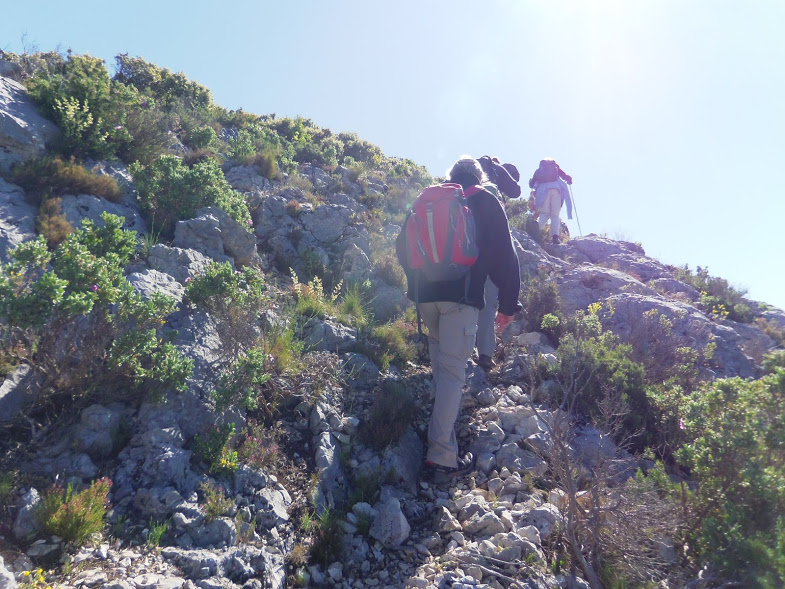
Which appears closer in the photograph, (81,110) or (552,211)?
(81,110)

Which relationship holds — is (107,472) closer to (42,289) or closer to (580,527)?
(42,289)

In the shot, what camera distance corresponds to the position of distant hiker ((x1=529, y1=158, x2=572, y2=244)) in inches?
455

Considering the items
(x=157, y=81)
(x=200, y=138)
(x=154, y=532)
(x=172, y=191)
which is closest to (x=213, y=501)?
(x=154, y=532)

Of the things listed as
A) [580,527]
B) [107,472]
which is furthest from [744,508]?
[107,472]

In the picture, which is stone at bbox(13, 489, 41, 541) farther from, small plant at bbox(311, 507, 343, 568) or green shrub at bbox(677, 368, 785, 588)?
green shrub at bbox(677, 368, 785, 588)

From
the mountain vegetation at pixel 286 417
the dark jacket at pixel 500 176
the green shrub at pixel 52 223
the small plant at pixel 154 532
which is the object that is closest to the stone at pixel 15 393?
the mountain vegetation at pixel 286 417

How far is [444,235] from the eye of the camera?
4602mm

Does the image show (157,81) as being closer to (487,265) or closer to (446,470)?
(487,265)

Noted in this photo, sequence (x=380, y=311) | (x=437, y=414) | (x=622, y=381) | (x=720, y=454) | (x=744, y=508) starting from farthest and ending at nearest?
(x=380, y=311) → (x=622, y=381) → (x=437, y=414) → (x=720, y=454) → (x=744, y=508)

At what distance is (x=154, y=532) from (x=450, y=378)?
107 inches

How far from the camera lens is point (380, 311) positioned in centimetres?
734

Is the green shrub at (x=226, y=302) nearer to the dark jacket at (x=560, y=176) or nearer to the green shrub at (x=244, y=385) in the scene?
the green shrub at (x=244, y=385)

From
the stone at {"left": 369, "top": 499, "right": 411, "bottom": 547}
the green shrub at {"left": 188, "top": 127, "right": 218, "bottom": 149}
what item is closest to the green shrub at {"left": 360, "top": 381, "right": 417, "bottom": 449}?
the stone at {"left": 369, "top": 499, "right": 411, "bottom": 547}

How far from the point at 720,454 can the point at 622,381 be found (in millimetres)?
2370
